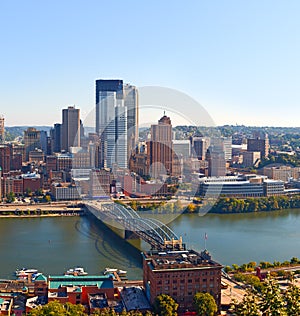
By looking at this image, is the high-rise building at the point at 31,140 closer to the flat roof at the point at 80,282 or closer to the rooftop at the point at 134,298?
the flat roof at the point at 80,282

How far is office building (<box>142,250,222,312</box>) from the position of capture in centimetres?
522

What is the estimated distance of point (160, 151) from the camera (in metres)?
14.3

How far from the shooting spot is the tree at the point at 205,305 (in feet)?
16.6

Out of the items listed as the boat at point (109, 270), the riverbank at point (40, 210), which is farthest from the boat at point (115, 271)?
the riverbank at point (40, 210)

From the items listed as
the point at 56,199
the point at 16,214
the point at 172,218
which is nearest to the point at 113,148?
the point at 56,199

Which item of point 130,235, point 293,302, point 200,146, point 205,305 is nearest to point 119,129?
point 200,146

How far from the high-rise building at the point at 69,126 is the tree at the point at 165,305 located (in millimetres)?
16792

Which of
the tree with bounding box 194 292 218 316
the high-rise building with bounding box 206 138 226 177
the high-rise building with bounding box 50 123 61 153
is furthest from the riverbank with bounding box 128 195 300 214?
the high-rise building with bounding box 50 123 61 153

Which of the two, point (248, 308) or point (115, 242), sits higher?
point (248, 308)

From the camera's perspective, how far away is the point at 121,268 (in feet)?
23.0

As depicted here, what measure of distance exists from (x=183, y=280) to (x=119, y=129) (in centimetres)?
1138

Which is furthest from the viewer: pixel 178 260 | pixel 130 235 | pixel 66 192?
pixel 66 192

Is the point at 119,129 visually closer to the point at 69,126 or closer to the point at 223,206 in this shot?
the point at 223,206

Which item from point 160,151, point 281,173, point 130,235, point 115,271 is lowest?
point 115,271
